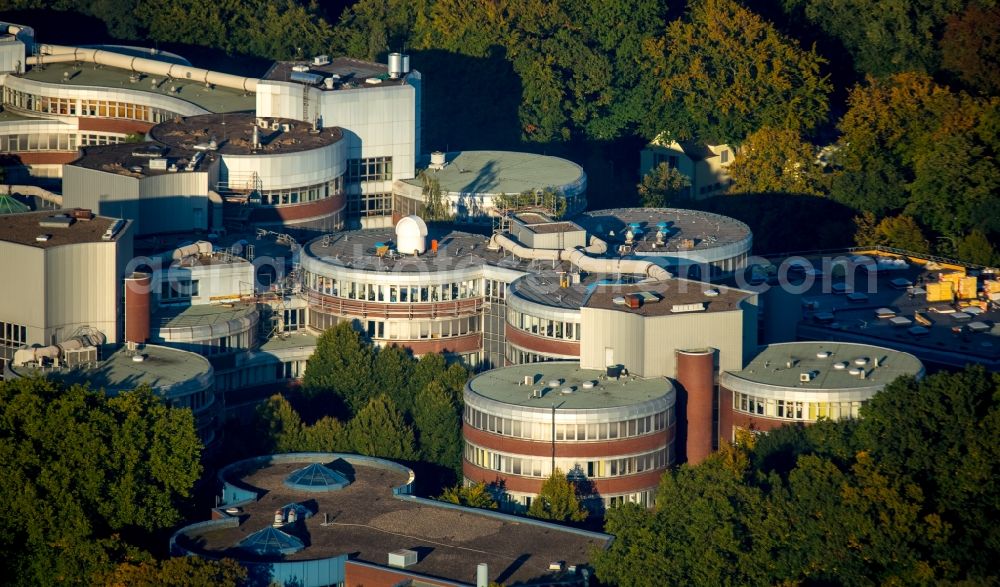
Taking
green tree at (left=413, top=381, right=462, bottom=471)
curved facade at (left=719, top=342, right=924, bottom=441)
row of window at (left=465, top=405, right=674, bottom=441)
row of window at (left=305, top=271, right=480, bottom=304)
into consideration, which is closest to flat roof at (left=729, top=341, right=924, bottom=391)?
curved facade at (left=719, top=342, right=924, bottom=441)

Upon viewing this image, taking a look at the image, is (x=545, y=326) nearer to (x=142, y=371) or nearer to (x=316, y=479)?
(x=316, y=479)

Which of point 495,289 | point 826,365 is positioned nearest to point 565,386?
point 826,365

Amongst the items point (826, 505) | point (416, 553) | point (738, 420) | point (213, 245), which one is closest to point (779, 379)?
point (738, 420)

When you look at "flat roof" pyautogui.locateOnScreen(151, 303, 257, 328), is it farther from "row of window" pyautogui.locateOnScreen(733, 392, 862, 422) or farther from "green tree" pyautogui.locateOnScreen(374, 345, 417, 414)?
"row of window" pyautogui.locateOnScreen(733, 392, 862, 422)

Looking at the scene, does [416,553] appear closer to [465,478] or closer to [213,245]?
[465,478]

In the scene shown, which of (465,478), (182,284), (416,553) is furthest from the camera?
(182,284)

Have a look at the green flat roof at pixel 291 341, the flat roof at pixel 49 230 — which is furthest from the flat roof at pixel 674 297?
the flat roof at pixel 49 230
